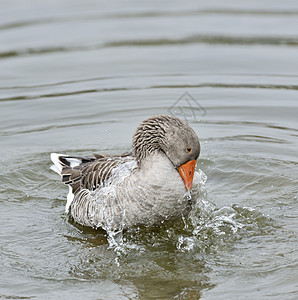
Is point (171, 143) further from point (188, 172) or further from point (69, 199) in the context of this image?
point (69, 199)

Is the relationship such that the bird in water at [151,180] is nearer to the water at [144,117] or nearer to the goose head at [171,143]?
the goose head at [171,143]

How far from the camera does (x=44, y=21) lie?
20172mm

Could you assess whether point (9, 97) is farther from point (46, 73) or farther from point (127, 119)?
point (127, 119)

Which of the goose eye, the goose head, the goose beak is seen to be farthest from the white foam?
the goose eye

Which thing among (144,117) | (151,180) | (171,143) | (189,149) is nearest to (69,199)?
(151,180)

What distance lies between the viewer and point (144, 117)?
1313cm

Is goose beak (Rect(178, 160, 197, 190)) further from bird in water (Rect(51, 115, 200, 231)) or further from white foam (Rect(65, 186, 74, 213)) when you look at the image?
white foam (Rect(65, 186, 74, 213))

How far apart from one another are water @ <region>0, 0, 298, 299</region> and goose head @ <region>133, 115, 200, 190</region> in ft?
3.63

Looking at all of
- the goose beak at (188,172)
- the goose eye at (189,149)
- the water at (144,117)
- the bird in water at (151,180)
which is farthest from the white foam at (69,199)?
the goose eye at (189,149)

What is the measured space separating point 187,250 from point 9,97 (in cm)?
796

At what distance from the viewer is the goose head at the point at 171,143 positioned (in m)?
7.91

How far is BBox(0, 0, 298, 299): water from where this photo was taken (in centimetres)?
750

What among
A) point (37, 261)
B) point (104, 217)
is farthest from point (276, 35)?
point (37, 261)

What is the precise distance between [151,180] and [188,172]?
0.52 metres
